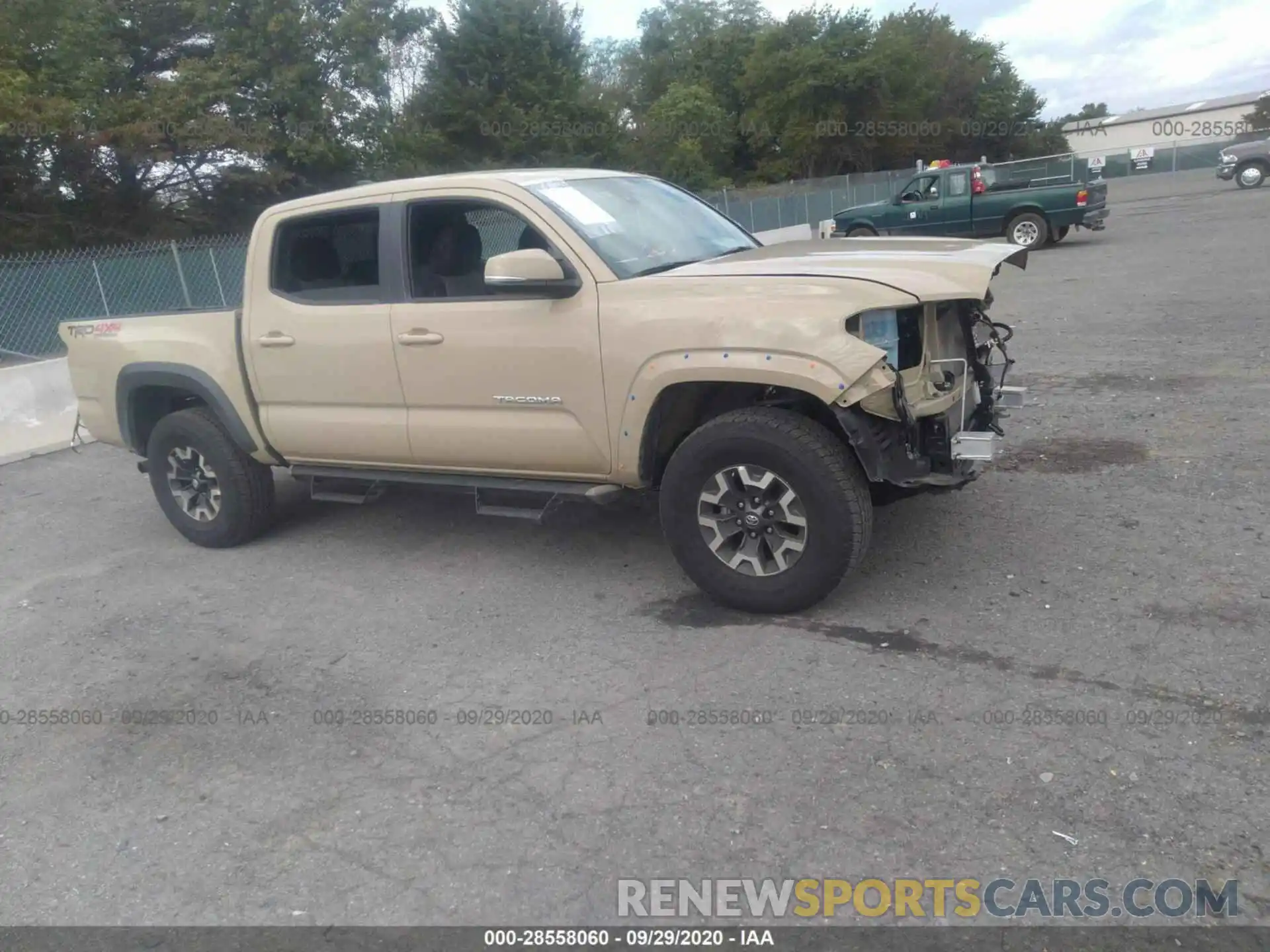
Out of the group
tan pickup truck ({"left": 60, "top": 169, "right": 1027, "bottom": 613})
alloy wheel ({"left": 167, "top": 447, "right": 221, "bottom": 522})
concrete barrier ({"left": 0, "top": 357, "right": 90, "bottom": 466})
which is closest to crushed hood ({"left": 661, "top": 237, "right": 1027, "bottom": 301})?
tan pickup truck ({"left": 60, "top": 169, "right": 1027, "bottom": 613})

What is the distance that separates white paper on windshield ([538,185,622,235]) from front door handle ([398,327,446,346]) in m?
0.86

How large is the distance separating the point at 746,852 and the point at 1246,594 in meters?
2.64

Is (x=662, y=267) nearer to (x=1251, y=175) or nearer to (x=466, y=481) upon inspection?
(x=466, y=481)

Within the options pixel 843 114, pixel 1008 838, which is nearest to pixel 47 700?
pixel 1008 838

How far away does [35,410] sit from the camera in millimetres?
9852

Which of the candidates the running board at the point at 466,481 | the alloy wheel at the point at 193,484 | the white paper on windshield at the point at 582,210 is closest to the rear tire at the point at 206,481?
the alloy wheel at the point at 193,484

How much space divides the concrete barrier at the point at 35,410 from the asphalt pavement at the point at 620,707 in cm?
337

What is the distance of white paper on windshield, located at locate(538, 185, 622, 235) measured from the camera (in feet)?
16.4

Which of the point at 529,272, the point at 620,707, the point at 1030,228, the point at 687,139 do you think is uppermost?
the point at 687,139

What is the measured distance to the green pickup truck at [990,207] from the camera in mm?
19922

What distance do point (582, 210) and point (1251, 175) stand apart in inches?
1238

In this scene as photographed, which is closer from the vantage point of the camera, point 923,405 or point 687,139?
point 923,405

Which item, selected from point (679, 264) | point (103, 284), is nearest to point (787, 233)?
point (103, 284)

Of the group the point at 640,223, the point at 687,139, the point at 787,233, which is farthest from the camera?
the point at 687,139
